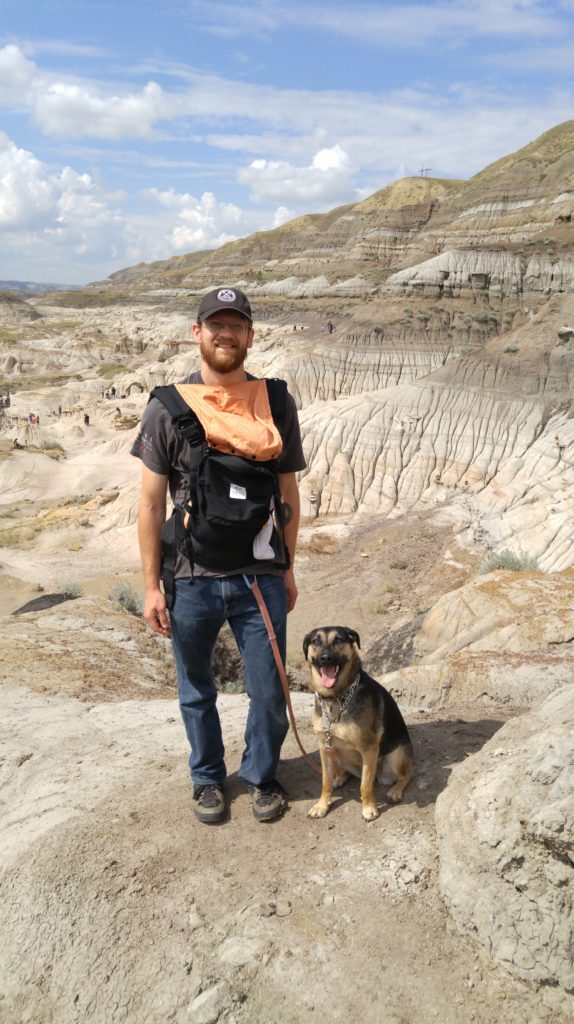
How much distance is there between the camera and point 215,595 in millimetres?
3674

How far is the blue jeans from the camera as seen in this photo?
369 centimetres

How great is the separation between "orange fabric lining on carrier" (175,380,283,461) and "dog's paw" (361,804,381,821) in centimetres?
207

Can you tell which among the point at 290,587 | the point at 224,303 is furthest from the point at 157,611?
the point at 224,303

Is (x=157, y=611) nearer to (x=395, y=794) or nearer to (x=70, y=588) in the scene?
(x=395, y=794)

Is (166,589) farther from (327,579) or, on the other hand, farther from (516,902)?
(327,579)

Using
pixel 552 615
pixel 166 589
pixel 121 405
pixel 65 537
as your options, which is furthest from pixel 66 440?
pixel 166 589

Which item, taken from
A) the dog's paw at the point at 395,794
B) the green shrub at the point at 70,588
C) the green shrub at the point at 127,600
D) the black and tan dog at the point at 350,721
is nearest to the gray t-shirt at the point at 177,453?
the black and tan dog at the point at 350,721

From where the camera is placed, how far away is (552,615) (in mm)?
8281

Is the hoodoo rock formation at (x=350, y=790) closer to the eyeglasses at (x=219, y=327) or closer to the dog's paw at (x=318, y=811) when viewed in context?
the dog's paw at (x=318, y=811)

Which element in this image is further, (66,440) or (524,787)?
(66,440)

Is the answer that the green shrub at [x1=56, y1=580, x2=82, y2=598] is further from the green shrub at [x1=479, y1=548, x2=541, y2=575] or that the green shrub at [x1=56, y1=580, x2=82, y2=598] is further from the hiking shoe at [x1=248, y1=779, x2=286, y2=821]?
the hiking shoe at [x1=248, y1=779, x2=286, y2=821]

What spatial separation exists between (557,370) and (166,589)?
2369 cm

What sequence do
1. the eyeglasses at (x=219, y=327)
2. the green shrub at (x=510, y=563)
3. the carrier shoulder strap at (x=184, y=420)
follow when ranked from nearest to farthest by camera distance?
the carrier shoulder strap at (x=184, y=420), the eyeglasses at (x=219, y=327), the green shrub at (x=510, y=563)

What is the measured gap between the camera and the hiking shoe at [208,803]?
387 cm
